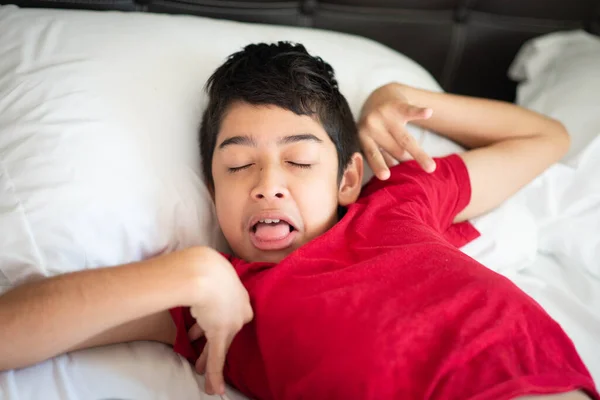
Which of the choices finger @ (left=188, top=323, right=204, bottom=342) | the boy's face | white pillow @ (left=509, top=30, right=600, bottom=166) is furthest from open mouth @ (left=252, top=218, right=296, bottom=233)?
white pillow @ (left=509, top=30, right=600, bottom=166)

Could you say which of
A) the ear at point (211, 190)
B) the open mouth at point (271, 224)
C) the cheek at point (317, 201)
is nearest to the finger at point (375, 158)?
the cheek at point (317, 201)

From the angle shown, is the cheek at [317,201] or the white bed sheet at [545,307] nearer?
the white bed sheet at [545,307]

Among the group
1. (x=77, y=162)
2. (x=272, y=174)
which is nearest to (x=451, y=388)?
(x=272, y=174)

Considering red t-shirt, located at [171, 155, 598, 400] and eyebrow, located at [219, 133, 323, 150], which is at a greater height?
eyebrow, located at [219, 133, 323, 150]

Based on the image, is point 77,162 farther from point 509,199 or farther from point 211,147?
point 509,199

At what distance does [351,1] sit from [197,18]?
1.66 ft

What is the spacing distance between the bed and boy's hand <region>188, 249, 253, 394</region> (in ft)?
0.24

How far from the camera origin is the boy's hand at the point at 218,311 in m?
0.83

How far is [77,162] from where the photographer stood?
3.23 ft

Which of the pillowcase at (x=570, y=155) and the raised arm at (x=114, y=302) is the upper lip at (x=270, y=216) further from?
the pillowcase at (x=570, y=155)

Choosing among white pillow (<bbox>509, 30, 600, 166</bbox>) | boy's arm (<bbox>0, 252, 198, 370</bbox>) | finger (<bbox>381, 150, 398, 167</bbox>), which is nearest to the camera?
boy's arm (<bbox>0, 252, 198, 370</bbox>)

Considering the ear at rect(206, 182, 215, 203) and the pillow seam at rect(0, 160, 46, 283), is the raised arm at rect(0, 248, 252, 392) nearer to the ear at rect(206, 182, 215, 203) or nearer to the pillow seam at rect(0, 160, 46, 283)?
the pillow seam at rect(0, 160, 46, 283)

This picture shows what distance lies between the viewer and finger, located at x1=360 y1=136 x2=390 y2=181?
3.74 feet

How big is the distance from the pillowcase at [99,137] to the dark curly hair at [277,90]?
68 mm
